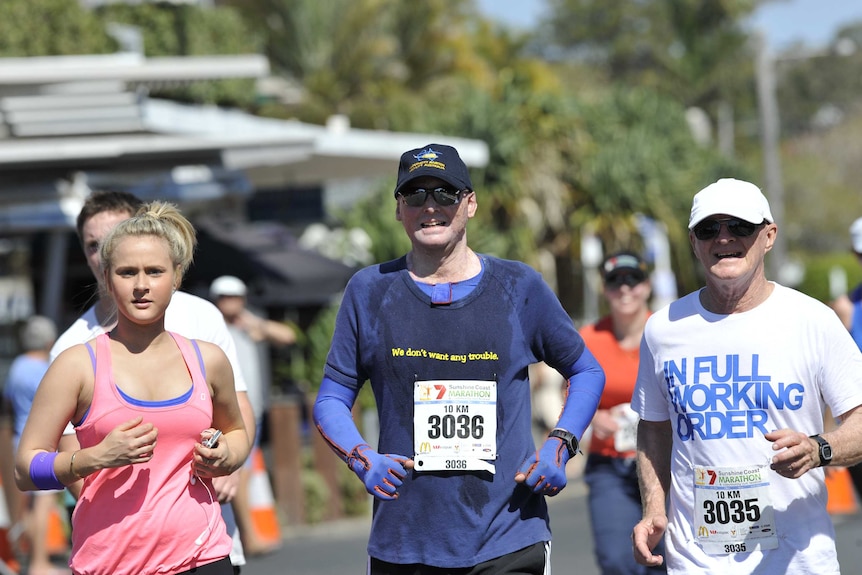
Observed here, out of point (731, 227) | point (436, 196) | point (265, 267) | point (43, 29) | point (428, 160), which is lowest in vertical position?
point (731, 227)

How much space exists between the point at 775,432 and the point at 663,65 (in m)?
62.1

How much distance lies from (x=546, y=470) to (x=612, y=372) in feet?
8.95

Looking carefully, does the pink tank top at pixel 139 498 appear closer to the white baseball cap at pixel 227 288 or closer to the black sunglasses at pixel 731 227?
the black sunglasses at pixel 731 227

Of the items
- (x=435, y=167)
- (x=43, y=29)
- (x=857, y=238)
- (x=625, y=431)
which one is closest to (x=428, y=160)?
(x=435, y=167)

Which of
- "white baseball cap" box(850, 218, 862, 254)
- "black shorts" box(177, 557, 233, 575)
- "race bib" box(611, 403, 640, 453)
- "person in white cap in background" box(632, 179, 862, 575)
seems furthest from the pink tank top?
"white baseball cap" box(850, 218, 862, 254)

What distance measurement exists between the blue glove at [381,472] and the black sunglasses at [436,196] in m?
0.83

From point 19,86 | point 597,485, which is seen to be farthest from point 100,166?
point 597,485

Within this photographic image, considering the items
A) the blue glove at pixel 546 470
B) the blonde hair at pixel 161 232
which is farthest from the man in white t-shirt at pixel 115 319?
the blue glove at pixel 546 470

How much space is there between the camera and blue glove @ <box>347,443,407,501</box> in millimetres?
4512

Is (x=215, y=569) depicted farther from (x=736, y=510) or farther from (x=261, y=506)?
(x=261, y=506)

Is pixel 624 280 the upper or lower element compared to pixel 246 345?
lower

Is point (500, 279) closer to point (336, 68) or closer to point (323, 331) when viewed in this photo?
point (323, 331)

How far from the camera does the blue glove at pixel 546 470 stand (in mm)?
4570

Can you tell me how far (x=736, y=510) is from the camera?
14.9 feet
